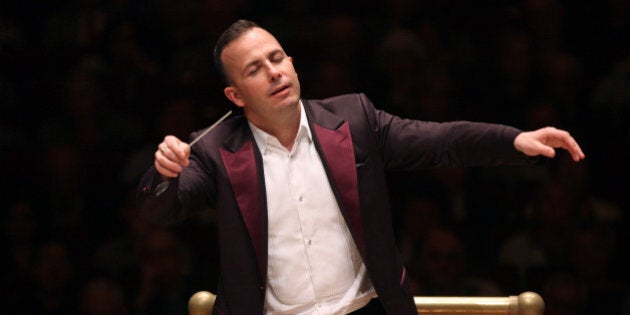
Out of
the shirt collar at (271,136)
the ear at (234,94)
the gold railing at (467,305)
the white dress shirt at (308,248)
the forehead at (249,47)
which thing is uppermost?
the forehead at (249,47)

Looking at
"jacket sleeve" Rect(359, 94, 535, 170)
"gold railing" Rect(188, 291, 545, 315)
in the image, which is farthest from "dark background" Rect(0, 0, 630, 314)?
"jacket sleeve" Rect(359, 94, 535, 170)

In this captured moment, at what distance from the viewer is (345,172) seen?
196 cm

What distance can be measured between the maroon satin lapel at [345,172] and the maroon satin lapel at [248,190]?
0.16 metres

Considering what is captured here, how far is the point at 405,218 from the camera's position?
3129 mm

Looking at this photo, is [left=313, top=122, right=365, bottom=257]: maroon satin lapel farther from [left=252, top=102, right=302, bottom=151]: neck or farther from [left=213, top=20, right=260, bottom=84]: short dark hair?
[left=213, top=20, right=260, bottom=84]: short dark hair

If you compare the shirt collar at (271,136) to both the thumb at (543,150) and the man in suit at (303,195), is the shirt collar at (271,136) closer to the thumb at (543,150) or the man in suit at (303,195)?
the man in suit at (303,195)

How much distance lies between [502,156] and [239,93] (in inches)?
22.7

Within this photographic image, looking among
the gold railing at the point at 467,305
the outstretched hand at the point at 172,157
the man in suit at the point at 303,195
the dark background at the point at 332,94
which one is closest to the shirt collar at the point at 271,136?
the man in suit at the point at 303,195

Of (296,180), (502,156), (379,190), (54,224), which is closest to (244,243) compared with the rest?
(296,180)

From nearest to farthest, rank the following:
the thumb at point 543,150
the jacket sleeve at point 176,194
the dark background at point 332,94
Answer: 1. the thumb at point 543,150
2. the jacket sleeve at point 176,194
3. the dark background at point 332,94

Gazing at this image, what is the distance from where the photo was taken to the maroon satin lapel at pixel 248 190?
6.41ft

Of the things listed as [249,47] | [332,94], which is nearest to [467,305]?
→ [249,47]

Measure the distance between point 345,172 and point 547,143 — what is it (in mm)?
410

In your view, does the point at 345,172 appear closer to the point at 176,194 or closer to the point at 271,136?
the point at 271,136
